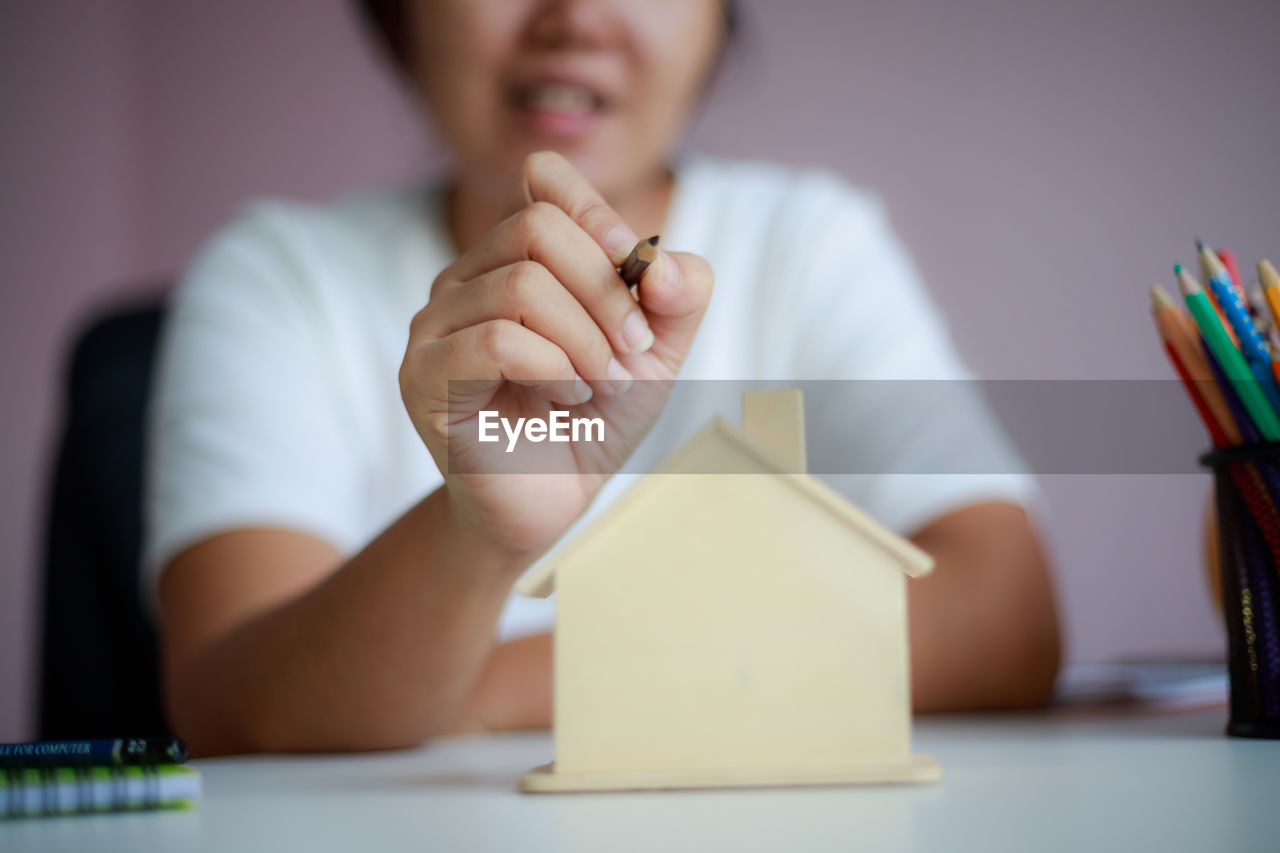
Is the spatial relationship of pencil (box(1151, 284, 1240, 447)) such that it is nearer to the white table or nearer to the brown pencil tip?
the brown pencil tip

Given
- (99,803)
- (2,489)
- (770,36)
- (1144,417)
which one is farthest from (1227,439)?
(2,489)

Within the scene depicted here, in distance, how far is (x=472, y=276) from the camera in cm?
45

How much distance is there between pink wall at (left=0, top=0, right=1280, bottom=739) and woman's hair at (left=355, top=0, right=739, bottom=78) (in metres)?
0.25

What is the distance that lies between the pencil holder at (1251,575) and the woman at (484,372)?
0.19m

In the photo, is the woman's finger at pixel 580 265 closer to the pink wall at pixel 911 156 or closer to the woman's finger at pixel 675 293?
the woman's finger at pixel 675 293

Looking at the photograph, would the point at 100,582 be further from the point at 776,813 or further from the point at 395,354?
the point at 776,813

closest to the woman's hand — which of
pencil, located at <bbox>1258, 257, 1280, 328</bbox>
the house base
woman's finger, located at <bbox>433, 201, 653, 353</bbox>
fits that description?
woman's finger, located at <bbox>433, 201, 653, 353</bbox>

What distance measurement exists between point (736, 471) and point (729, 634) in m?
0.06

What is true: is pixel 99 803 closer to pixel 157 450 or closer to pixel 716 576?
pixel 716 576

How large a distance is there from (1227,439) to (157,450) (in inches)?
29.0

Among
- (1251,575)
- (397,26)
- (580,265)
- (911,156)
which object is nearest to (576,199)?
(580,265)

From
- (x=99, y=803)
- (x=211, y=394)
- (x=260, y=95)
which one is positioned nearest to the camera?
(x=99, y=803)

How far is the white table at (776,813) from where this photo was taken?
318 millimetres

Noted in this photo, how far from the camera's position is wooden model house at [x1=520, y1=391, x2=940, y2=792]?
0.39 metres
